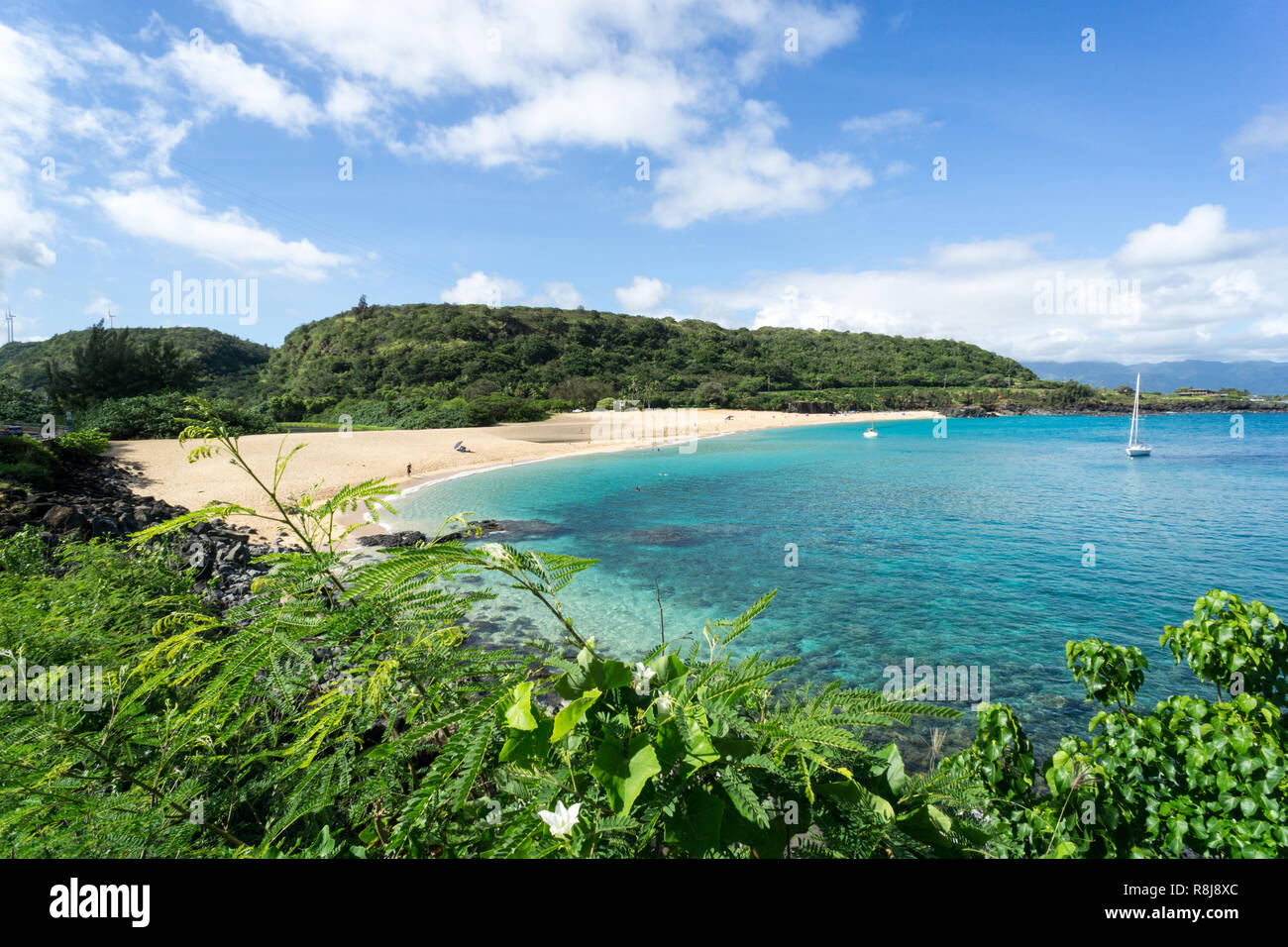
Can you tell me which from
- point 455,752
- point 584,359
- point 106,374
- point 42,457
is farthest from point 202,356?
point 455,752

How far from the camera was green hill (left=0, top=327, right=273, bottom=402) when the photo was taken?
74000mm

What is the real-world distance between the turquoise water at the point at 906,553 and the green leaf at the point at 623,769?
Answer: 483 cm

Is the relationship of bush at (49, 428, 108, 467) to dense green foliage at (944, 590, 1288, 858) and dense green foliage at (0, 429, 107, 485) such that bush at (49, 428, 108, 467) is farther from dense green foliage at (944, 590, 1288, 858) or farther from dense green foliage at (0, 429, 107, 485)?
dense green foliage at (944, 590, 1288, 858)

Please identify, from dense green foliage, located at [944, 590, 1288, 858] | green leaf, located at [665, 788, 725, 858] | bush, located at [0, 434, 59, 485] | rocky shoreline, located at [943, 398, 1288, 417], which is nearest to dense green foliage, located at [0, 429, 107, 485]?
bush, located at [0, 434, 59, 485]

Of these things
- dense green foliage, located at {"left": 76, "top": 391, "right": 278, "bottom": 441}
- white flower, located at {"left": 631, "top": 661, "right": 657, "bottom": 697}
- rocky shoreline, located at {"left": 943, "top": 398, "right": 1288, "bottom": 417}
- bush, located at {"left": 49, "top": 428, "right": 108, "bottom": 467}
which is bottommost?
white flower, located at {"left": 631, "top": 661, "right": 657, "bottom": 697}

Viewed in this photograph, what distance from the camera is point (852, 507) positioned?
2508 cm

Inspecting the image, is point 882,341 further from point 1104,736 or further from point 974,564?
point 1104,736

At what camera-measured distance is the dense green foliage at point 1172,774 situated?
215cm

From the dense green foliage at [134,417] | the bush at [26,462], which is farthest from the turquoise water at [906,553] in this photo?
the dense green foliage at [134,417]

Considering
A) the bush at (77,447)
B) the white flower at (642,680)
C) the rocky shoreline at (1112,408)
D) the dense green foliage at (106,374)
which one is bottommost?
the white flower at (642,680)

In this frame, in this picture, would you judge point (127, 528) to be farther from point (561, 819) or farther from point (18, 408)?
point (18, 408)

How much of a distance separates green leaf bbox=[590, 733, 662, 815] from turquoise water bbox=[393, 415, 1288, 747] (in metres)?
4.83

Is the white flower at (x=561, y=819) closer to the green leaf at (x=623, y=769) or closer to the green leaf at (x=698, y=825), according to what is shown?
the green leaf at (x=623, y=769)
